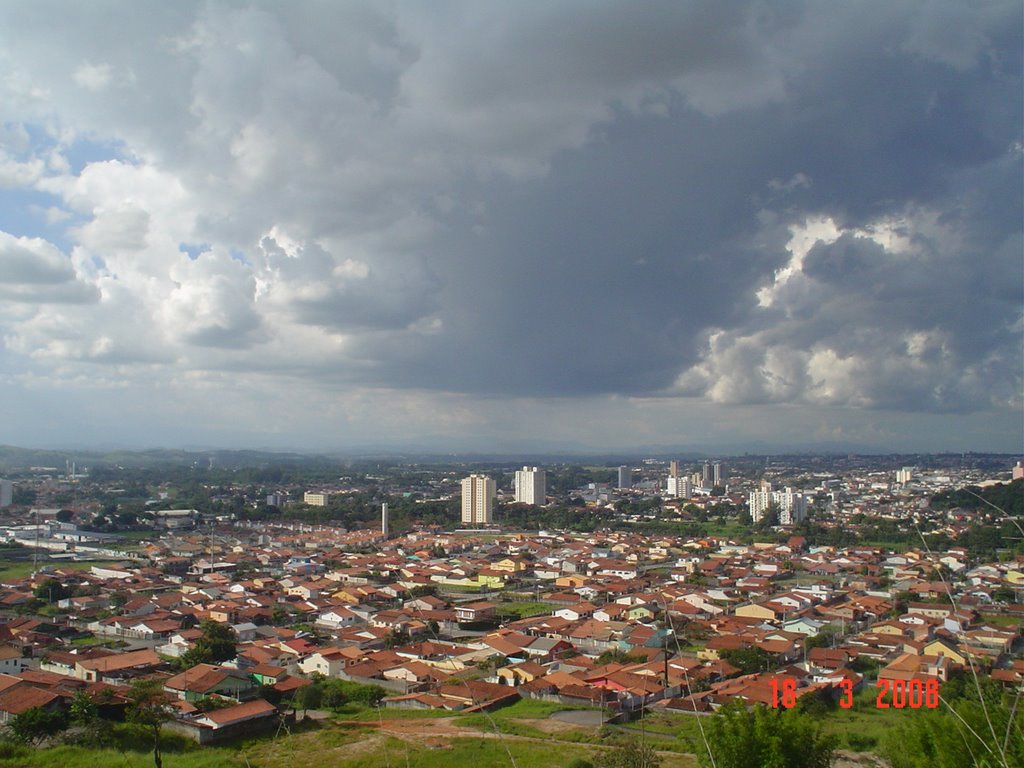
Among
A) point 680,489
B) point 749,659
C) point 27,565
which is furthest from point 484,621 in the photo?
point 680,489

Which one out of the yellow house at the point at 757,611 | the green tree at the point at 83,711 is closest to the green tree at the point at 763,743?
the green tree at the point at 83,711

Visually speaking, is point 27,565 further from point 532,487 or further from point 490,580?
point 532,487

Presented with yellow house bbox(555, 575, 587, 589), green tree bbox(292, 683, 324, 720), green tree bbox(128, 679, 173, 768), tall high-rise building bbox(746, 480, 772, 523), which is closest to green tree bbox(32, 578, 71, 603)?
green tree bbox(128, 679, 173, 768)

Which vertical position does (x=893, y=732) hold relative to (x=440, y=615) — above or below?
above

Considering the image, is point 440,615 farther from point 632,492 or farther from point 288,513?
point 632,492

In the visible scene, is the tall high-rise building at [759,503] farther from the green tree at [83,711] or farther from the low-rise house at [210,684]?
the green tree at [83,711]

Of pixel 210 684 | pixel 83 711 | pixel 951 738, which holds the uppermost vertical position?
pixel 951 738

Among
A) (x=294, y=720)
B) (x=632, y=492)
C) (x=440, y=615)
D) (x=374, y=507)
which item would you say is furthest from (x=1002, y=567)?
(x=632, y=492)
